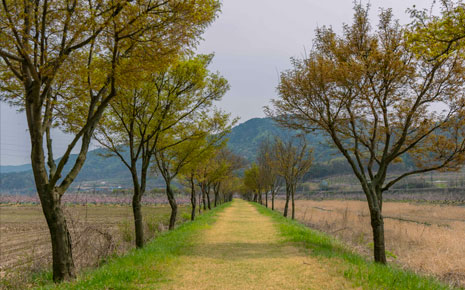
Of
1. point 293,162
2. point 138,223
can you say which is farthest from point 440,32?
point 293,162

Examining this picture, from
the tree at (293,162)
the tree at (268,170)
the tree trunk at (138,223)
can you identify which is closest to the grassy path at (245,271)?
the tree trunk at (138,223)

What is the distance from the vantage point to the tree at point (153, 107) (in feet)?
42.2

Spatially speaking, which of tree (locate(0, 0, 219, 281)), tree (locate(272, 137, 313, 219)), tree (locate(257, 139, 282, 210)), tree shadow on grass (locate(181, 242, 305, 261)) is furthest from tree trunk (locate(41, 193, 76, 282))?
tree (locate(257, 139, 282, 210))

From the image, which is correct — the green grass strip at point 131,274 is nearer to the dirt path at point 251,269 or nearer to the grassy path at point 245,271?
the grassy path at point 245,271

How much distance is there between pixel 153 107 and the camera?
570 inches

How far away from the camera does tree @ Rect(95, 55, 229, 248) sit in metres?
12.9

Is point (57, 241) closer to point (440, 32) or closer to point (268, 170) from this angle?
point (440, 32)

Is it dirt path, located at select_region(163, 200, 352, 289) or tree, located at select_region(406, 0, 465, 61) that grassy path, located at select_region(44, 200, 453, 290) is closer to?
dirt path, located at select_region(163, 200, 352, 289)

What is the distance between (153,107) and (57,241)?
837cm

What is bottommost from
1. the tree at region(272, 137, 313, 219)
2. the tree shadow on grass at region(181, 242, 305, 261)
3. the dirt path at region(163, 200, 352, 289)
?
the tree shadow on grass at region(181, 242, 305, 261)

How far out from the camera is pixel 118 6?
6414 mm

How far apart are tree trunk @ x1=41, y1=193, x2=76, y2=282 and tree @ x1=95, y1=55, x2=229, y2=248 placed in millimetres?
5339

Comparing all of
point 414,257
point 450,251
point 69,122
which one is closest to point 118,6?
point 69,122

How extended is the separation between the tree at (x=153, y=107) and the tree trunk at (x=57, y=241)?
17.5 ft
